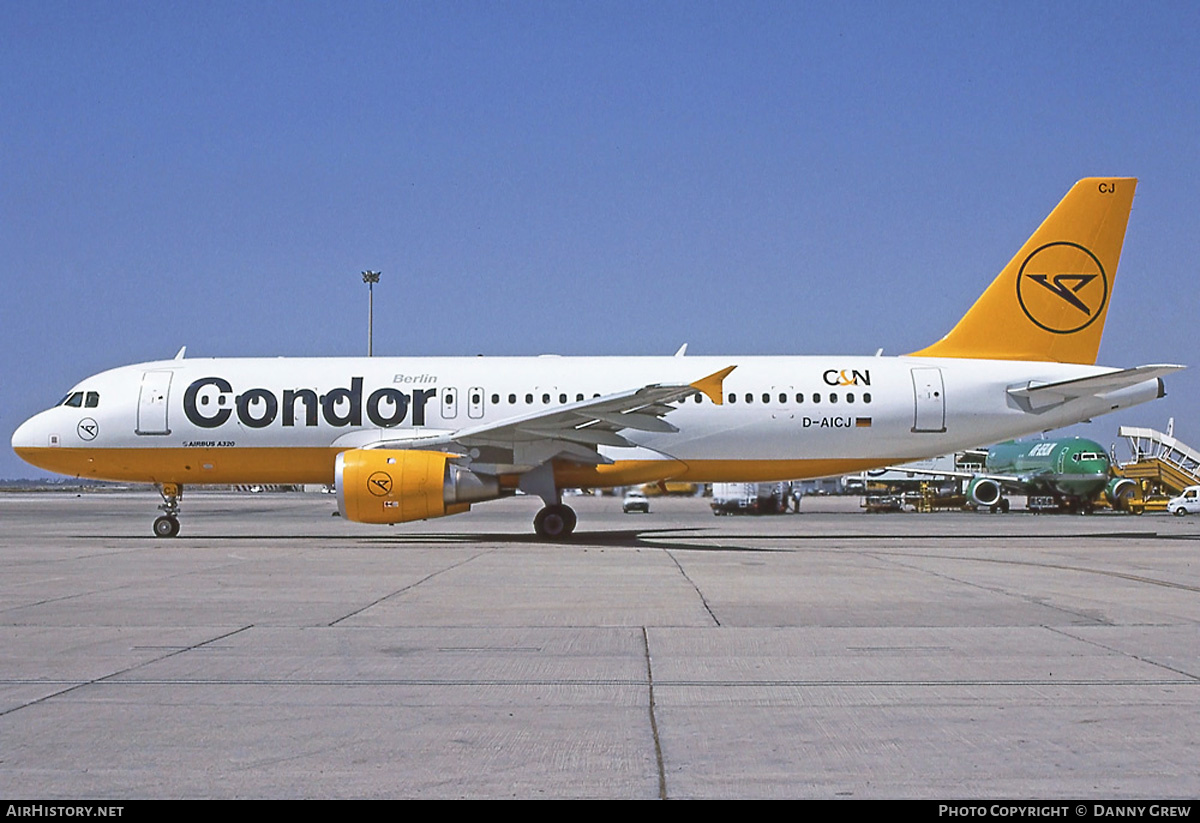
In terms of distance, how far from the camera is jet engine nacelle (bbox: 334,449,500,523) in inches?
732

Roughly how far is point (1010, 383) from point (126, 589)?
16.9m

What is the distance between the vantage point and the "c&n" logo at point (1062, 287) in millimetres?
22219

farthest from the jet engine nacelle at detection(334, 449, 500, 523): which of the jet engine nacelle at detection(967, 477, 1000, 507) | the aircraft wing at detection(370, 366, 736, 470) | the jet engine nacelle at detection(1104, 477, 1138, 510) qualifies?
the jet engine nacelle at detection(1104, 477, 1138, 510)

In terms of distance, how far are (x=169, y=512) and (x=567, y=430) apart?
8901 mm

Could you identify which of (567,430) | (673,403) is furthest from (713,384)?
(567,430)

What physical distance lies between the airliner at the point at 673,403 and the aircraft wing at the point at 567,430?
0.23m

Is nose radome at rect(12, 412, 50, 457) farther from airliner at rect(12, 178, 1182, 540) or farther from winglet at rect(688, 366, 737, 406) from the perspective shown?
winglet at rect(688, 366, 737, 406)

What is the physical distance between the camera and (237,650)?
25.8ft

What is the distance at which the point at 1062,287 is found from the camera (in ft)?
72.9

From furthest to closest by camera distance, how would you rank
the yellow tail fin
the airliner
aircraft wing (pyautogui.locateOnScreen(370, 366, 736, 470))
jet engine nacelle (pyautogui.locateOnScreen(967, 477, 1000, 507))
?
jet engine nacelle (pyautogui.locateOnScreen(967, 477, 1000, 507))
the yellow tail fin
the airliner
aircraft wing (pyautogui.locateOnScreen(370, 366, 736, 470))

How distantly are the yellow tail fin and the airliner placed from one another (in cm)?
3

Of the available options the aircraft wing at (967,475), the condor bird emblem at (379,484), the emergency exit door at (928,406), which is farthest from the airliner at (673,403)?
the aircraft wing at (967,475)

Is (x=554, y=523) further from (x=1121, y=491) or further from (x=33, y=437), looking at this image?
(x=1121, y=491)
